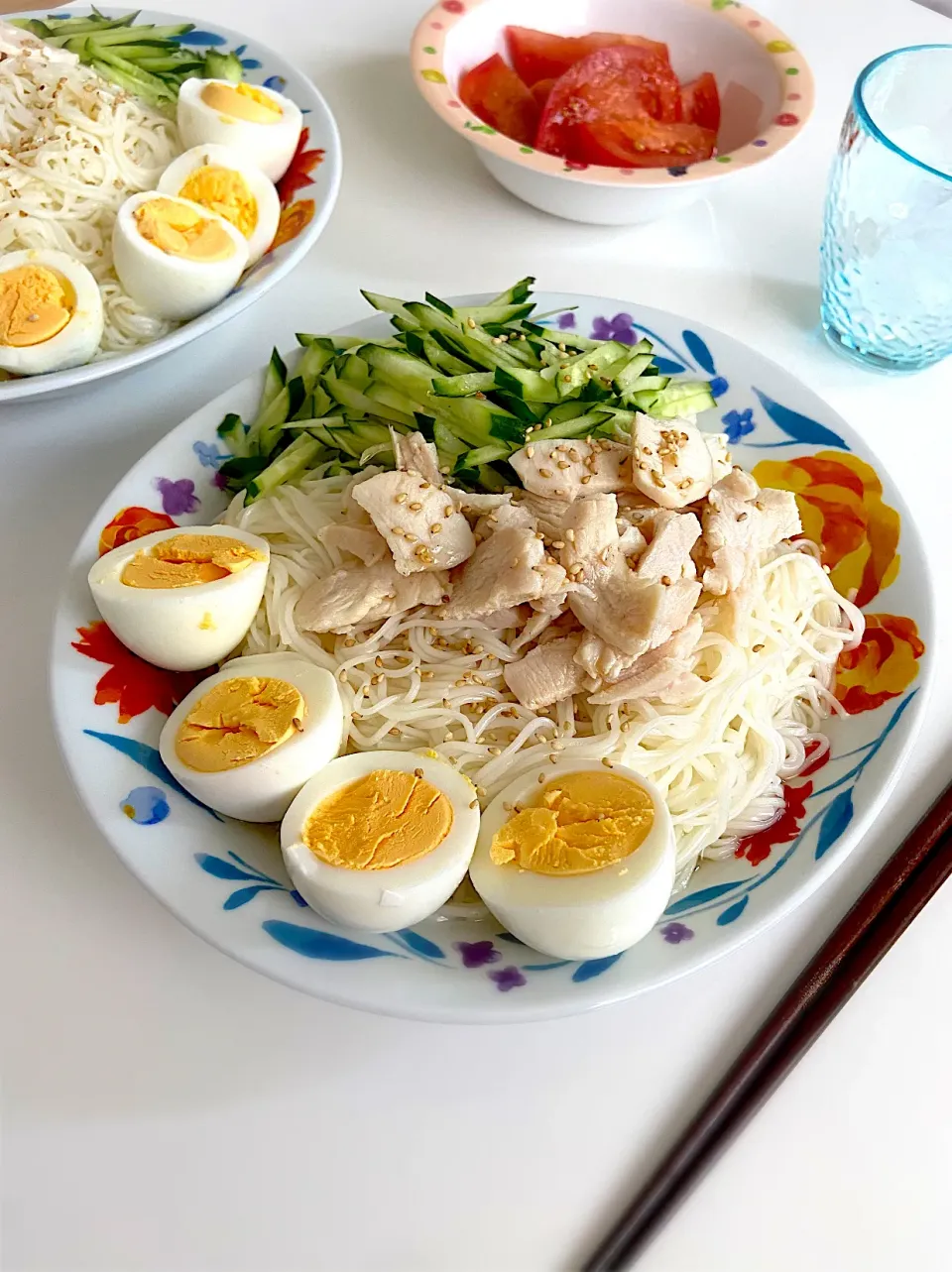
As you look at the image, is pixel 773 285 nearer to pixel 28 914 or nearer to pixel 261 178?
pixel 261 178

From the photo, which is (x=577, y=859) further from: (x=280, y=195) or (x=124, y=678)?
(x=280, y=195)

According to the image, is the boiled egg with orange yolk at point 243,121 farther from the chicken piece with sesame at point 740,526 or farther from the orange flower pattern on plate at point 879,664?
the orange flower pattern on plate at point 879,664

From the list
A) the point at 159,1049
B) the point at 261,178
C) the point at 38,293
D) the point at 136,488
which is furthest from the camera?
the point at 261,178

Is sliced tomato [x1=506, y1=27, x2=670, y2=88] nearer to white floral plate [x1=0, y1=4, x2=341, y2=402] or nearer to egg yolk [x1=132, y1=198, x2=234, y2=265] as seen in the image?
white floral plate [x1=0, y1=4, x2=341, y2=402]

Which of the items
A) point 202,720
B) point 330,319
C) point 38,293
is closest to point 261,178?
point 330,319

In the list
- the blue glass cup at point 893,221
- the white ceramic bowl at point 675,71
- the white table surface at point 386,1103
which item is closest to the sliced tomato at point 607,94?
the white ceramic bowl at point 675,71

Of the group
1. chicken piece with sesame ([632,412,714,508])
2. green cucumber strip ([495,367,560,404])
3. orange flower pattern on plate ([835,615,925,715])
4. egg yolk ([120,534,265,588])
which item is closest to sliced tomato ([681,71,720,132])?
green cucumber strip ([495,367,560,404])
